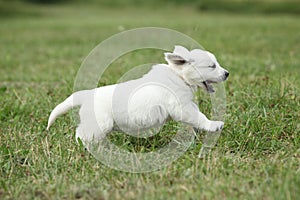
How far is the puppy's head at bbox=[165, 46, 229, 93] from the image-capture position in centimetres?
287

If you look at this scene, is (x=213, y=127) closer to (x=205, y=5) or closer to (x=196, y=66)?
(x=196, y=66)

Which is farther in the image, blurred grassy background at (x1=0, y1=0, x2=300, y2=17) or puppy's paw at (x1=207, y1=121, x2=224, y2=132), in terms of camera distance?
blurred grassy background at (x1=0, y1=0, x2=300, y2=17)

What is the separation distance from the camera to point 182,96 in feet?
9.37

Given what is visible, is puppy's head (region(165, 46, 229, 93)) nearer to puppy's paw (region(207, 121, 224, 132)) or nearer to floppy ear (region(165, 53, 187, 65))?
floppy ear (region(165, 53, 187, 65))

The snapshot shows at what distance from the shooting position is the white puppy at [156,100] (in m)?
2.82

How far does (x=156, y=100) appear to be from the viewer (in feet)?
9.20

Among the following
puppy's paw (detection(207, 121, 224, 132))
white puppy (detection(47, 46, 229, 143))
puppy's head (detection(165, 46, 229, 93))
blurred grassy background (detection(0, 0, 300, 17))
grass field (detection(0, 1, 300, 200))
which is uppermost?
puppy's head (detection(165, 46, 229, 93))

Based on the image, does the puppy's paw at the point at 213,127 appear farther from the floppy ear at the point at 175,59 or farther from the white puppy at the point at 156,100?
the floppy ear at the point at 175,59

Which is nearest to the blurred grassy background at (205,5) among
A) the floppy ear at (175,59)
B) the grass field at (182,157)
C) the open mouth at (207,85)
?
the grass field at (182,157)

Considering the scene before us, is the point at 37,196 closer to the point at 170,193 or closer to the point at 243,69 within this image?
the point at 170,193

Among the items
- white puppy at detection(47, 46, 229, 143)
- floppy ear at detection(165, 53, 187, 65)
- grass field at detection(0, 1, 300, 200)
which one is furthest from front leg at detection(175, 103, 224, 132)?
floppy ear at detection(165, 53, 187, 65)

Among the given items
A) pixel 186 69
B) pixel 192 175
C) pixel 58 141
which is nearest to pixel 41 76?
pixel 58 141

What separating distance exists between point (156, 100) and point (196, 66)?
12.4 inches

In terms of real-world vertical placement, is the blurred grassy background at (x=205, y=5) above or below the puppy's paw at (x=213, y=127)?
below
